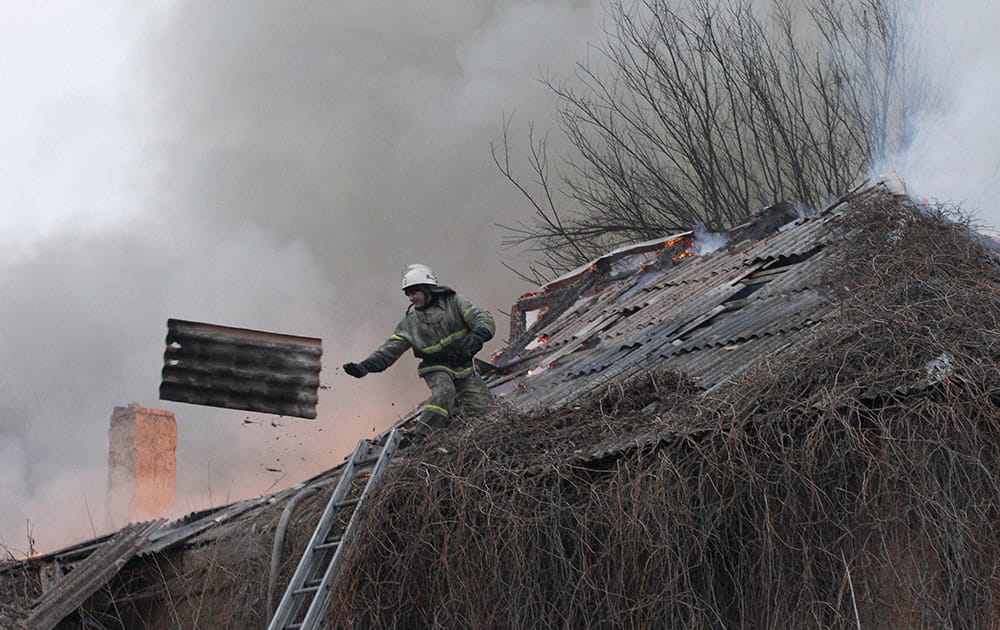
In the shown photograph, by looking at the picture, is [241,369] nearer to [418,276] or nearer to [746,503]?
[418,276]

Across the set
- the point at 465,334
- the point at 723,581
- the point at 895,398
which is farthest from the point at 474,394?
the point at 895,398

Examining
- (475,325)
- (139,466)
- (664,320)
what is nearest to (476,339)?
(475,325)

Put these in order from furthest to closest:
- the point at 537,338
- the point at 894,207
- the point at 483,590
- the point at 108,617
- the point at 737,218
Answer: the point at 737,218, the point at 537,338, the point at 894,207, the point at 108,617, the point at 483,590

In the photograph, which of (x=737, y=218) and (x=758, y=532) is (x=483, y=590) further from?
(x=737, y=218)

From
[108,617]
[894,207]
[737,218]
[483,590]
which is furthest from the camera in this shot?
[737,218]

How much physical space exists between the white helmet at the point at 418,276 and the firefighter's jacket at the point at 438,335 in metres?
0.10

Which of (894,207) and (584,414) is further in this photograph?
(894,207)

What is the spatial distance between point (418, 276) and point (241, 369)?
232 cm

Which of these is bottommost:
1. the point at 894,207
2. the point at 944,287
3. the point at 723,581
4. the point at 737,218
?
the point at 723,581

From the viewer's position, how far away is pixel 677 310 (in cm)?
1055

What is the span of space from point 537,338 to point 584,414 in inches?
186

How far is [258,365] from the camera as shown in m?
10.6

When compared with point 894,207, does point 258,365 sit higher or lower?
lower

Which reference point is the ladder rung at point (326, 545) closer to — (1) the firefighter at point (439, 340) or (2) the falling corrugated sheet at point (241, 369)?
(1) the firefighter at point (439, 340)
